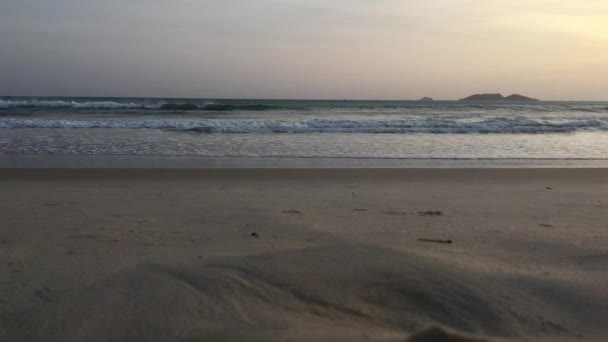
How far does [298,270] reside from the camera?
97.7 inches

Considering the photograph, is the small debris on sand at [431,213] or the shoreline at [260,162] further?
the shoreline at [260,162]

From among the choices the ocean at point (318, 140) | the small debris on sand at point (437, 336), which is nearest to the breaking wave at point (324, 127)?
the ocean at point (318, 140)

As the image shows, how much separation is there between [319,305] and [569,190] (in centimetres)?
612

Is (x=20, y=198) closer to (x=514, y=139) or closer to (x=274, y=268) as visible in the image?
(x=274, y=268)

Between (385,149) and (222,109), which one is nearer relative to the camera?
(385,149)

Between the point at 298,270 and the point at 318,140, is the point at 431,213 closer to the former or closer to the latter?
the point at 298,270

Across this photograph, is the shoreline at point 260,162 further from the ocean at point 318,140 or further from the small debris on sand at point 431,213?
the small debris on sand at point 431,213

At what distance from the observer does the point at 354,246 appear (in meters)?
2.82

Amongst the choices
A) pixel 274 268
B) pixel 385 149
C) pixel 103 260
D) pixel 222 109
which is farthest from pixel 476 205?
pixel 222 109

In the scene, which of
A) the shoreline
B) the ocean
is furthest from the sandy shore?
the ocean

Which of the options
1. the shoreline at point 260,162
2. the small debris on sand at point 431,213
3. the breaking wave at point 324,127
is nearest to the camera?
the small debris on sand at point 431,213

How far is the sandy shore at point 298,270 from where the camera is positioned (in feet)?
6.55

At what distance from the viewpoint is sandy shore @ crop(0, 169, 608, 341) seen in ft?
6.55

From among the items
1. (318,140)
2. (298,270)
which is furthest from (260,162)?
(298,270)
